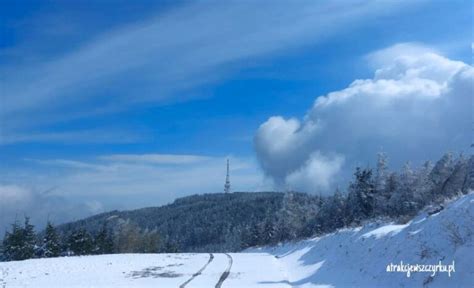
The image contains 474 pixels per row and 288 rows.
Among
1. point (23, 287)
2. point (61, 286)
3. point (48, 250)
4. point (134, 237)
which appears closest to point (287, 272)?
point (61, 286)

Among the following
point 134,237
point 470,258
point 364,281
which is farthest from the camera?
point 134,237

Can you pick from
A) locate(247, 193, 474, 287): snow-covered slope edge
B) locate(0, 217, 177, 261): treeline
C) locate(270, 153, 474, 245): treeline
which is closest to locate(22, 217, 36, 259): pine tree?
locate(0, 217, 177, 261): treeline

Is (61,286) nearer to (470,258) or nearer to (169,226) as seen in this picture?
(470,258)

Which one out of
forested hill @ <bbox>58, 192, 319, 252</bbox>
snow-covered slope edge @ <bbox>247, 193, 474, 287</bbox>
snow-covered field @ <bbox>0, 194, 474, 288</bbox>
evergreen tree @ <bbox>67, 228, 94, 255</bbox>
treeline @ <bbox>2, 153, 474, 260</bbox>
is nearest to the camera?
snow-covered slope edge @ <bbox>247, 193, 474, 287</bbox>

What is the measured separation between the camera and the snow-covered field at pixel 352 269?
12906 mm

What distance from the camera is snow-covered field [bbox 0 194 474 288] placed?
1291cm

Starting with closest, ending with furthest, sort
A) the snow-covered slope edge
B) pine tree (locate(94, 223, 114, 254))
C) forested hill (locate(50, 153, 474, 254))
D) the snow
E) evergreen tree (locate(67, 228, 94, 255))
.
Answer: the snow-covered slope edge → the snow → forested hill (locate(50, 153, 474, 254)) → evergreen tree (locate(67, 228, 94, 255)) → pine tree (locate(94, 223, 114, 254))

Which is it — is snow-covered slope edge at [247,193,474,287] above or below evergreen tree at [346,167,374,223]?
below

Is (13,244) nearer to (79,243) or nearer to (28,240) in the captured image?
(28,240)

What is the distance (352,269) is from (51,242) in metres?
58.4

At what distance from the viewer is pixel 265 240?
10094cm

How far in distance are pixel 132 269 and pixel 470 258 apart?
62.5ft

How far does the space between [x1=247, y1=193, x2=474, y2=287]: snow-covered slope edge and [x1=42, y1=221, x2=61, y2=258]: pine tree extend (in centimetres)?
5305

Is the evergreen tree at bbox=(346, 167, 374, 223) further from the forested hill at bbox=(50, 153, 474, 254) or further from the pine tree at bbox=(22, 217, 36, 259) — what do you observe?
the pine tree at bbox=(22, 217, 36, 259)
